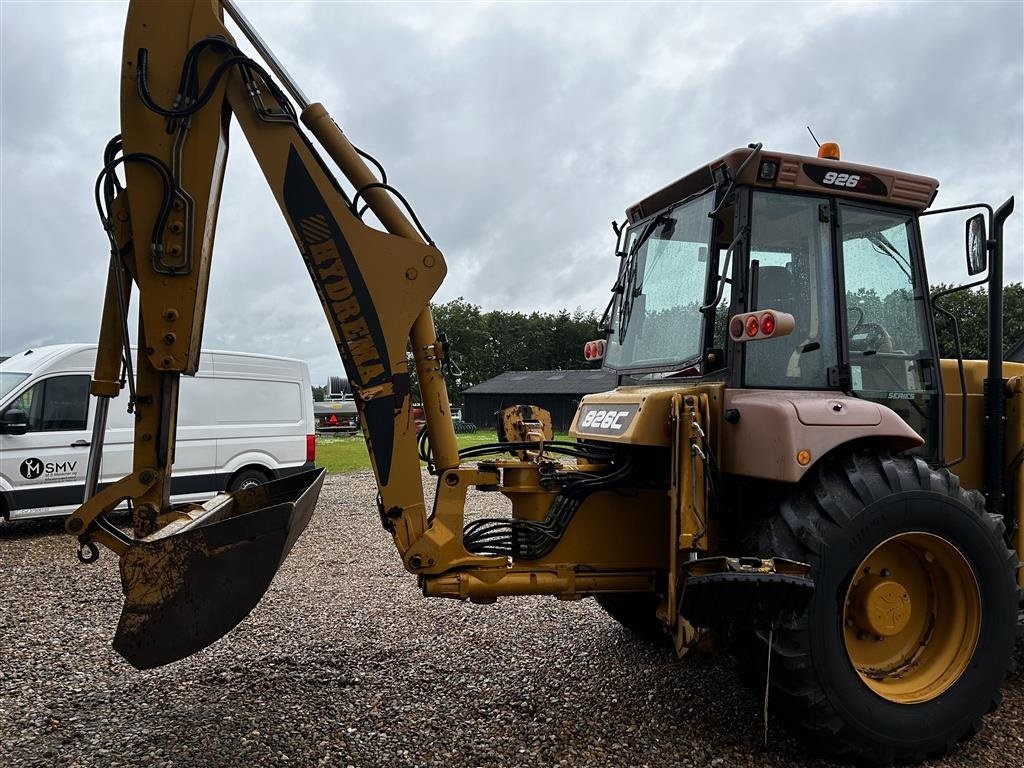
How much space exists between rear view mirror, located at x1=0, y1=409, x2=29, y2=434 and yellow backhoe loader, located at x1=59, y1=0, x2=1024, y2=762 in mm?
6043

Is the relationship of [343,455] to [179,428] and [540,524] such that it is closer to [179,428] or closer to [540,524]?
[179,428]

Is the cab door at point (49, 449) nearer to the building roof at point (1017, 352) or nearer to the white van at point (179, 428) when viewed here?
the white van at point (179, 428)

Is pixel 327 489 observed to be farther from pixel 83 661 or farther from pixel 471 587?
pixel 471 587

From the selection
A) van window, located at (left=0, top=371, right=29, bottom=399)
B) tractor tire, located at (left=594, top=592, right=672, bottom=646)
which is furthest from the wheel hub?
van window, located at (left=0, top=371, right=29, bottom=399)

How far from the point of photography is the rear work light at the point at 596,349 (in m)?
4.89

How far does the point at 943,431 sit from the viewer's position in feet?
13.5

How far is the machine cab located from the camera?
371 centimetres

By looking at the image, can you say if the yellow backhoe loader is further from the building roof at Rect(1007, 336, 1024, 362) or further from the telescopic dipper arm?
the building roof at Rect(1007, 336, 1024, 362)

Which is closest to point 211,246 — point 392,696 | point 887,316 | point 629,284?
point 629,284

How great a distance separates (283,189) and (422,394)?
1.14 meters

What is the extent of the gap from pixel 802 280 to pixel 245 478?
8.26 meters

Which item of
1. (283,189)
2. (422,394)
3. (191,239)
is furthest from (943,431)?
(191,239)

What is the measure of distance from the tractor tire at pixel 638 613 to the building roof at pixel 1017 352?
3067 millimetres

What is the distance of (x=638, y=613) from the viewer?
4785 millimetres
